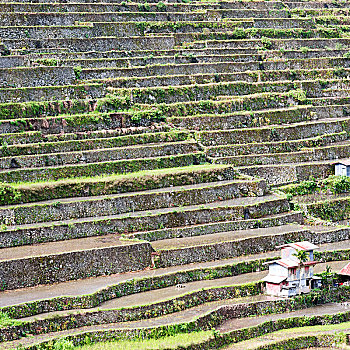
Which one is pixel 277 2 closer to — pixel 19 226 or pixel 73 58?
pixel 73 58

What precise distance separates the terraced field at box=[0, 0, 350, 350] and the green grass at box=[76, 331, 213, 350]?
0.13 m

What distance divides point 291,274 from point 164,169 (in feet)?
26.8

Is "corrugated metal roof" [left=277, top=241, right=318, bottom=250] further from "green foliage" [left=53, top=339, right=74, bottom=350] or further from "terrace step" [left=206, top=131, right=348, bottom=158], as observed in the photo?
"green foliage" [left=53, top=339, right=74, bottom=350]

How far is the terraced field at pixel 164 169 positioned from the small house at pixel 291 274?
43 centimetres

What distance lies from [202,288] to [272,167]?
10903 mm

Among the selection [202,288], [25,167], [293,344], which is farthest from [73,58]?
[293,344]

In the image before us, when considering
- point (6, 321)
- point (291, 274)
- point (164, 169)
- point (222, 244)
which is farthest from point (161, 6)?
point (6, 321)

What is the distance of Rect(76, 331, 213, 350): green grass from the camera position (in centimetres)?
3120

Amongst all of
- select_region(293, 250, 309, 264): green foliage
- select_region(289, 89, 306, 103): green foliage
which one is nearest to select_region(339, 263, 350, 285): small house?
select_region(293, 250, 309, 264): green foliage

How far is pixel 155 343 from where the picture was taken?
104 ft

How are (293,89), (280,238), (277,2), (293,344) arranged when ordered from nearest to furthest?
(293,344), (280,238), (293,89), (277,2)

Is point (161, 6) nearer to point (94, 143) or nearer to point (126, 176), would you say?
point (94, 143)

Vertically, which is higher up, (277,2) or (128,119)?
(277,2)

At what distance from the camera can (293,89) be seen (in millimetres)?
52031
